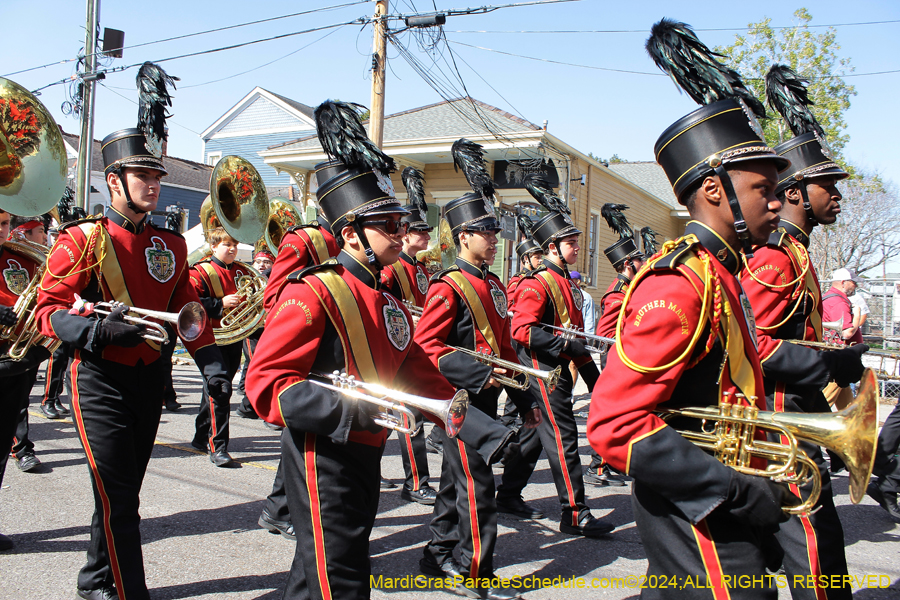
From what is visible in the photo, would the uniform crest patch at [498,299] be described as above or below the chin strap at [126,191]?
below

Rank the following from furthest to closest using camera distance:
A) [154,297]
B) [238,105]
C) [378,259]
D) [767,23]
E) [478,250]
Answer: [238,105]
[767,23]
[478,250]
[154,297]
[378,259]

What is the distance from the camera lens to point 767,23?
2566 centimetres

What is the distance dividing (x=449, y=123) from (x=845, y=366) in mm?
16137

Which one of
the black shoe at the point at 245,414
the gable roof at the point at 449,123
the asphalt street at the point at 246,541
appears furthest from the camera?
the gable roof at the point at 449,123

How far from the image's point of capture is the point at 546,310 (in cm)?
584

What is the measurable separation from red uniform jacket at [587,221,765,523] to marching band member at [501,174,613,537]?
279 cm

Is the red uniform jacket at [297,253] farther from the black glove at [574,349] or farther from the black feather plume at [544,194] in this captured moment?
the black feather plume at [544,194]

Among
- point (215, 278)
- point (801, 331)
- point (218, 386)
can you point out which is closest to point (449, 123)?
point (215, 278)

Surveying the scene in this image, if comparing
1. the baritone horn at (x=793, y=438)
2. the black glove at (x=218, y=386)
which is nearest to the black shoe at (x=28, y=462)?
the black glove at (x=218, y=386)

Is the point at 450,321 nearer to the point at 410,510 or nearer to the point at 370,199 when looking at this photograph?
the point at 370,199

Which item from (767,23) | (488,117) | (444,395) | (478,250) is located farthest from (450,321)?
(767,23)

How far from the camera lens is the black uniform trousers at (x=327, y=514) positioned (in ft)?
8.27

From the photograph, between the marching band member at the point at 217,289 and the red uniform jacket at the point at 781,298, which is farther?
the marching band member at the point at 217,289

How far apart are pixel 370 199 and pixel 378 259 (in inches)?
10.9
